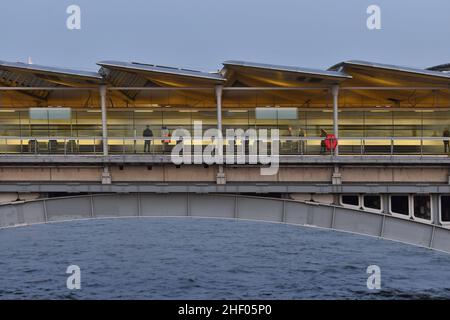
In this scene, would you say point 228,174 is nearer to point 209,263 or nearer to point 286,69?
point 286,69

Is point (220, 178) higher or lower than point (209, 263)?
higher

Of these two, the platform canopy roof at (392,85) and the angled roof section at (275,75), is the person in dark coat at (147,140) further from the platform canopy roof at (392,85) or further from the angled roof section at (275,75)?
the platform canopy roof at (392,85)

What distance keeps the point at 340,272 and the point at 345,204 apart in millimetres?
42546

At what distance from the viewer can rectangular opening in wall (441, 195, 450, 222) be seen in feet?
114

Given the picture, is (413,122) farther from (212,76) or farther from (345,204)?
(212,76)

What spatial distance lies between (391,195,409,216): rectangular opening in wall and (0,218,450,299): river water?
26.5 m

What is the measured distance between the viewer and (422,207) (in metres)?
34.9

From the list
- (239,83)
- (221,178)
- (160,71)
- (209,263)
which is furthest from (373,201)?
(209,263)

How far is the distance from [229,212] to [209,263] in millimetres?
48299

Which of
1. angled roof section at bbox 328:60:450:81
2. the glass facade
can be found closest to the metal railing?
the glass facade

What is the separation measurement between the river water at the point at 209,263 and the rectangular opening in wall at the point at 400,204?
26548 millimetres

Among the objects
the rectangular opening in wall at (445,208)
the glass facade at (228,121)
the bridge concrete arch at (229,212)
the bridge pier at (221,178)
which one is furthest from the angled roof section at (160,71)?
the rectangular opening in wall at (445,208)

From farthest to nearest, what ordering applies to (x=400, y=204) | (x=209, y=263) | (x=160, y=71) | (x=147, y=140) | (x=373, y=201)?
(x=209, y=263)
(x=147, y=140)
(x=400, y=204)
(x=373, y=201)
(x=160, y=71)

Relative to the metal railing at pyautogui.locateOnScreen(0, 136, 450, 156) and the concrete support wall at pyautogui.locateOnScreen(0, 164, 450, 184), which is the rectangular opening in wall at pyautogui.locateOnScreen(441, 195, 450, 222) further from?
the metal railing at pyautogui.locateOnScreen(0, 136, 450, 156)
